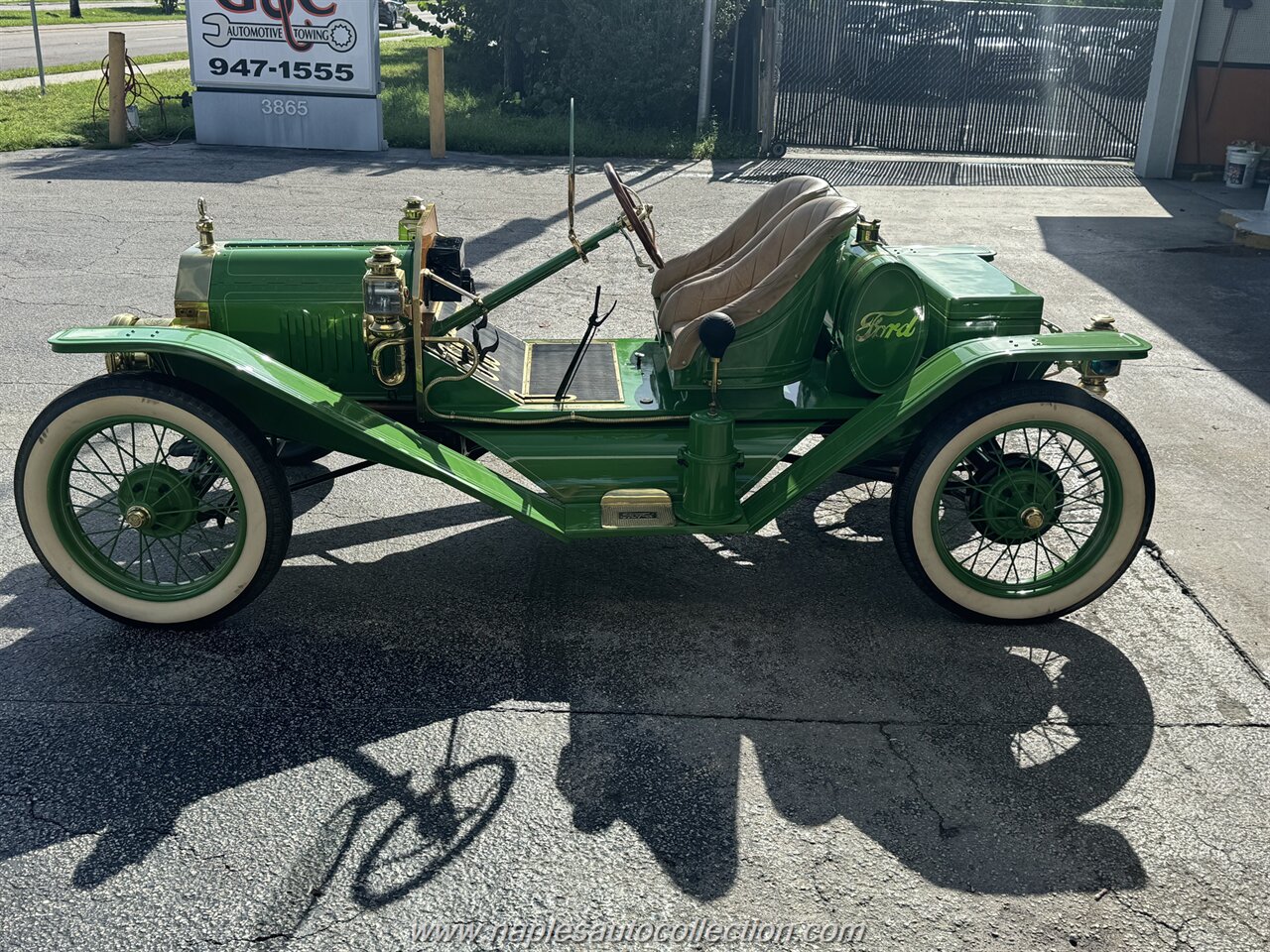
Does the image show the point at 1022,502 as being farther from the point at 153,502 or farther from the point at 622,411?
the point at 153,502

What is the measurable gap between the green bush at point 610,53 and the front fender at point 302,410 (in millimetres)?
11692

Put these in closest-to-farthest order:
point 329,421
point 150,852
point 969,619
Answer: point 150,852 → point 329,421 → point 969,619

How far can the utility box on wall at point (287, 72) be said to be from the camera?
44.6 feet

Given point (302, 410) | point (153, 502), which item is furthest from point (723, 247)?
point (153, 502)

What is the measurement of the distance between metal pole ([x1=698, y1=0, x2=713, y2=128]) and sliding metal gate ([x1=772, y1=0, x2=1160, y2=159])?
0.91m

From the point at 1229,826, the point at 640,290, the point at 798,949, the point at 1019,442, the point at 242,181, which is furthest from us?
the point at 242,181

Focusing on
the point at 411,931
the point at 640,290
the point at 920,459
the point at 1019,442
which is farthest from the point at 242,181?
the point at 411,931

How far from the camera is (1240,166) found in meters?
12.8

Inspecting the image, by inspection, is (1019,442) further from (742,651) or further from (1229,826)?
(1229,826)

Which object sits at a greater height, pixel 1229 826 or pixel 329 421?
pixel 329 421

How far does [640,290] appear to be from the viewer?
332 inches

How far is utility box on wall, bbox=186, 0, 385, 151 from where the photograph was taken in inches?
535

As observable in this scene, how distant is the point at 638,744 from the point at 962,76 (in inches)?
535

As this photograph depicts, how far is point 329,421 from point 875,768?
2064mm
